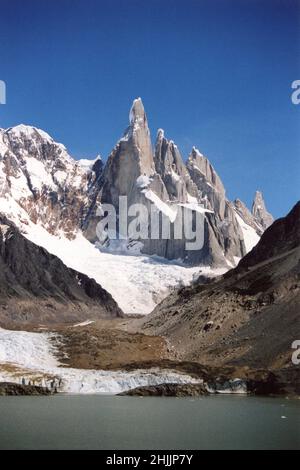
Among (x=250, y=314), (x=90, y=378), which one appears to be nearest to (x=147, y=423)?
(x=90, y=378)

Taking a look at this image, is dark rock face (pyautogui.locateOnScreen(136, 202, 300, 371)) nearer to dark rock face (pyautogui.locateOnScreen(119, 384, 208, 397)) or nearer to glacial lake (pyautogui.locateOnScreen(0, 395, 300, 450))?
dark rock face (pyautogui.locateOnScreen(119, 384, 208, 397))

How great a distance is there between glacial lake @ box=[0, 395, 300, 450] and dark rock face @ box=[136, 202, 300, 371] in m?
29.6

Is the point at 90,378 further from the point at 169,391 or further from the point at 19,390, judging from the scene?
the point at 169,391

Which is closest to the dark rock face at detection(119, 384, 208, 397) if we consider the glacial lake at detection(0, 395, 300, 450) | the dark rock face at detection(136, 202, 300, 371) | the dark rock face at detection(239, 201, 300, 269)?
the glacial lake at detection(0, 395, 300, 450)

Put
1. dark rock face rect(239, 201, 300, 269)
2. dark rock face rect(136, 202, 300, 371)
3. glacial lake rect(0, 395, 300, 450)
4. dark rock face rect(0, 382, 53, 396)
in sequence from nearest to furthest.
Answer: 1. glacial lake rect(0, 395, 300, 450)
2. dark rock face rect(0, 382, 53, 396)
3. dark rock face rect(136, 202, 300, 371)
4. dark rock face rect(239, 201, 300, 269)

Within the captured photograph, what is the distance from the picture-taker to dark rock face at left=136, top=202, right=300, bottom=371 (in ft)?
366

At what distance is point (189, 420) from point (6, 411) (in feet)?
51.9

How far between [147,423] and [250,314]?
78.1m

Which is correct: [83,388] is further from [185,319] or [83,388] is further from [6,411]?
[185,319]

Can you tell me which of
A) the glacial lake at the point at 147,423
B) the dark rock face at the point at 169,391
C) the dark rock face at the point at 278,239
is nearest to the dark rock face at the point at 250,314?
the dark rock face at the point at 278,239

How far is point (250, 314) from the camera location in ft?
435
